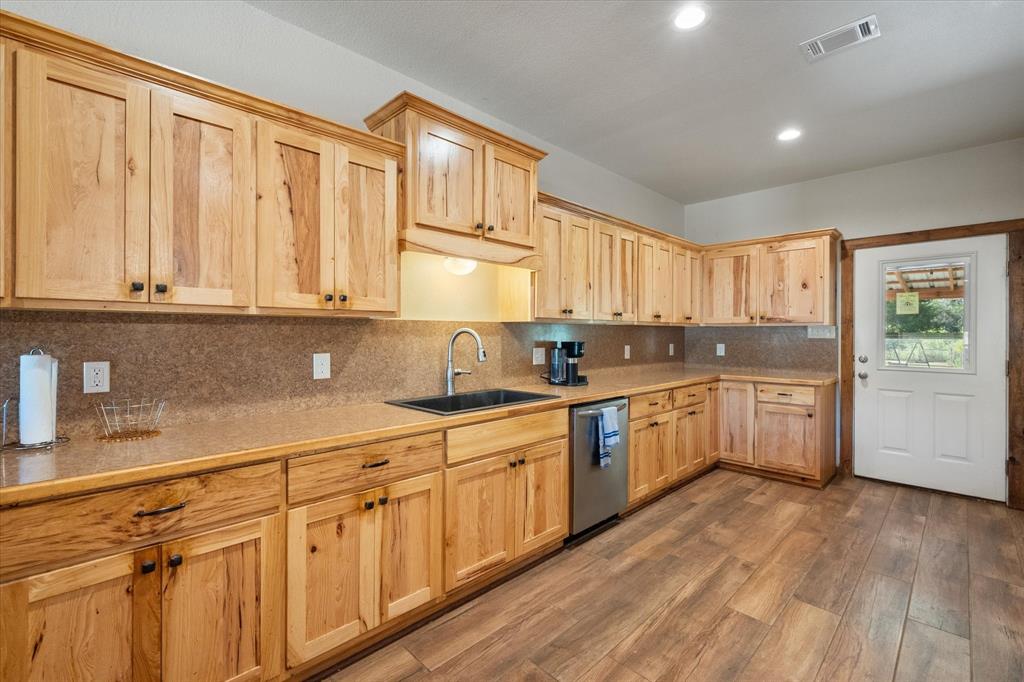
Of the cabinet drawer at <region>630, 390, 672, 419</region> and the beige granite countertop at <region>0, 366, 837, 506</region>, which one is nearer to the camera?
the beige granite countertop at <region>0, 366, 837, 506</region>

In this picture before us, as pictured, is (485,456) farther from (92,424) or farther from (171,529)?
(92,424)

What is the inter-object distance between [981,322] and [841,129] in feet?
6.23

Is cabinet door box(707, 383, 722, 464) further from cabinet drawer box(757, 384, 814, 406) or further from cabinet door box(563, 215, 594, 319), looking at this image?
cabinet door box(563, 215, 594, 319)

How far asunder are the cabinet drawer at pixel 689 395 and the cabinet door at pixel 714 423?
5.3 inches

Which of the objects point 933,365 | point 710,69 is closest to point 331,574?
point 710,69

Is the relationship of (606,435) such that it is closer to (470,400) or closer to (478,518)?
(470,400)

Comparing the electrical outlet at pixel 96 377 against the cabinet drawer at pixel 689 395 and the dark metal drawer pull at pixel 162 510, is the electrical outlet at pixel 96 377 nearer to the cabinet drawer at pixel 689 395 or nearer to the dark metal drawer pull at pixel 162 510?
the dark metal drawer pull at pixel 162 510

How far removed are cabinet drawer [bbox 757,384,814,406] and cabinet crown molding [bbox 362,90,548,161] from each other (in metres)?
3.01

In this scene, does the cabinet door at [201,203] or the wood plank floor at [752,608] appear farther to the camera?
the wood plank floor at [752,608]

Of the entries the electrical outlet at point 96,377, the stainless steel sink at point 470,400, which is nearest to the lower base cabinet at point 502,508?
the stainless steel sink at point 470,400

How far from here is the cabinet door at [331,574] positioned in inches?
63.6

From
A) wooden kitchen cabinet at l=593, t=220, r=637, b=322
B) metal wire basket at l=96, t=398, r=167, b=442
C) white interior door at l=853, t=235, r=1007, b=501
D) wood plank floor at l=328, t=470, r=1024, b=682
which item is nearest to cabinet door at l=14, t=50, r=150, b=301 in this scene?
metal wire basket at l=96, t=398, r=167, b=442

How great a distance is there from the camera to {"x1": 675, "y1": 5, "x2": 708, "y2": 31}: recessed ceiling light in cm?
206

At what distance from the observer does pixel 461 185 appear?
2.41 meters
